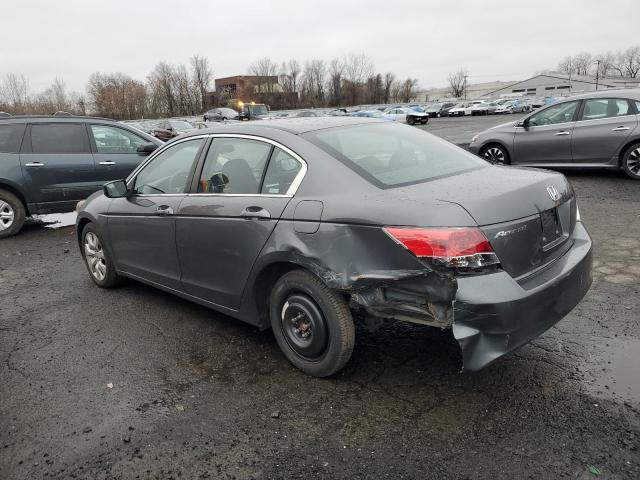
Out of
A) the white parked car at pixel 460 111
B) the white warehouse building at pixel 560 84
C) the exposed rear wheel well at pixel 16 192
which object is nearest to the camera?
the exposed rear wheel well at pixel 16 192

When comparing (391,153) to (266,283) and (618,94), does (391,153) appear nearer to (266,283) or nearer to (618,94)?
(266,283)

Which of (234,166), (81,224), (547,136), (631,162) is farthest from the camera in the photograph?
(547,136)

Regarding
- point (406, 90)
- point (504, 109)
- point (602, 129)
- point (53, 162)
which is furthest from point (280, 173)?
point (406, 90)

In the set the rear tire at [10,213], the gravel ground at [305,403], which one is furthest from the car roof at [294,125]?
the rear tire at [10,213]

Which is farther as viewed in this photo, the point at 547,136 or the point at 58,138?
the point at 547,136

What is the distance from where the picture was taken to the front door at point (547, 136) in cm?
938

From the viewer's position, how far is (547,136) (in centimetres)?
960

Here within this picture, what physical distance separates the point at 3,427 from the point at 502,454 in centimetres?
274

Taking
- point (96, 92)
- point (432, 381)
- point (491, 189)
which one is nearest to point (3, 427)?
point (432, 381)

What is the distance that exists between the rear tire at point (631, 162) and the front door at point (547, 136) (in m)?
0.89

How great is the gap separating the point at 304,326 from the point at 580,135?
7977 mm

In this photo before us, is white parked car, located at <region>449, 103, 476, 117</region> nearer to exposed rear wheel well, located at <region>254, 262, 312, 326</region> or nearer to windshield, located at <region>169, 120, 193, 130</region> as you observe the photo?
windshield, located at <region>169, 120, 193, 130</region>

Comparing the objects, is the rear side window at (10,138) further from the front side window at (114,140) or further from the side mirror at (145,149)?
the side mirror at (145,149)

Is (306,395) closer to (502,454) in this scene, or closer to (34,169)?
(502,454)
